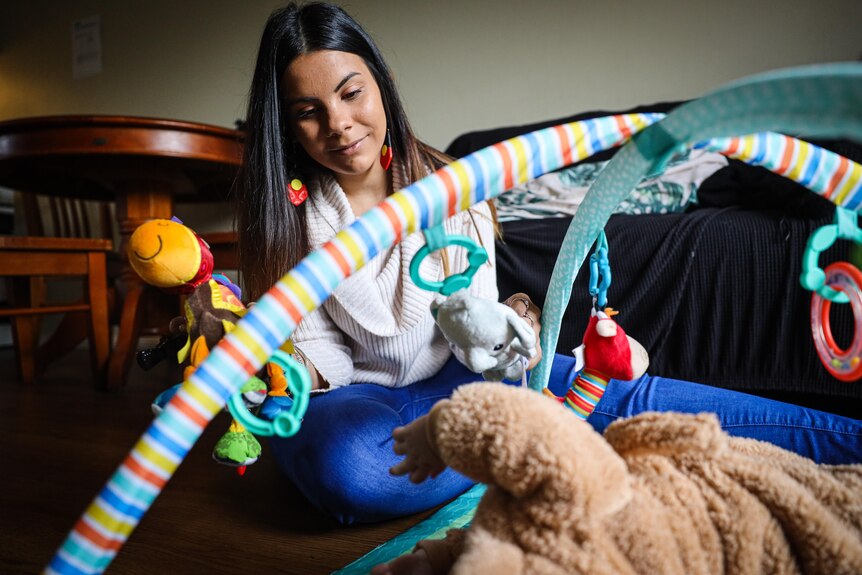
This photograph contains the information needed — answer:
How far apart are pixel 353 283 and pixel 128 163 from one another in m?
1.00

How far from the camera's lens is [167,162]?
4.78ft

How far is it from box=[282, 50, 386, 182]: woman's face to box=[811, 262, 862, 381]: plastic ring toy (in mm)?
585

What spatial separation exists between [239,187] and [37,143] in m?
0.88

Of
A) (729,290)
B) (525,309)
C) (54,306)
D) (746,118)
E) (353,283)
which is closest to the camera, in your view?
(746,118)

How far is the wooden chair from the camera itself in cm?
150

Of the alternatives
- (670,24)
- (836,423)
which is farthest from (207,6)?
(836,423)

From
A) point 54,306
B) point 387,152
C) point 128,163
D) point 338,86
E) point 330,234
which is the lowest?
point 54,306

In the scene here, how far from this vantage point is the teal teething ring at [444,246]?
40 cm

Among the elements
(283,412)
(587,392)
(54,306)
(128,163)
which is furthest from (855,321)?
(54,306)

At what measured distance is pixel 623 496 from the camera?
0.34 meters

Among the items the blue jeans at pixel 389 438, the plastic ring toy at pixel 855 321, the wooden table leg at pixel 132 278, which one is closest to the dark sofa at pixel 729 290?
the blue jeans at pixel 389 438

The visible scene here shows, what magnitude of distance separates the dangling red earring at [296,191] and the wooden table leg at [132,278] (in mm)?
928

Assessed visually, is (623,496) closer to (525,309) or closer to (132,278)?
(525,309)

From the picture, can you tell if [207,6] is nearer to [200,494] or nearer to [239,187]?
[239,187]
